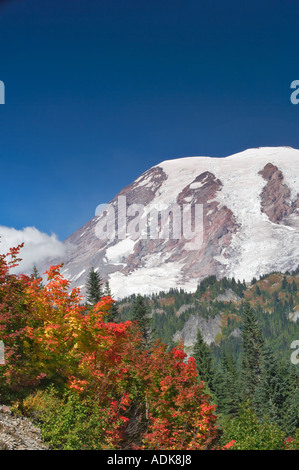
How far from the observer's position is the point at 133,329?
22.2 m

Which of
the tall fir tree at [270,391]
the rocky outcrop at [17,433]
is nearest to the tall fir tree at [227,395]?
the tall fir tree at [270,391]

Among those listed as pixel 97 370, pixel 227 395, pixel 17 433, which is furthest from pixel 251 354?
pixel 17 433

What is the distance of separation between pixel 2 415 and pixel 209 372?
46314 mm

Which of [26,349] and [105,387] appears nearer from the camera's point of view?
[26,349]

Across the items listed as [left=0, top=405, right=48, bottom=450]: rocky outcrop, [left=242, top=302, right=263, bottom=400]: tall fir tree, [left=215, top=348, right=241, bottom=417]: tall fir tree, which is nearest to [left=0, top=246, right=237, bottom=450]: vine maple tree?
[left=0, top=405, right=48, bottom=450]: rocky outcrop

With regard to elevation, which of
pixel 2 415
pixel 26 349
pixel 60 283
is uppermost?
pixel 60 283

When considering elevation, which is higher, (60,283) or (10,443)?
(60,283)

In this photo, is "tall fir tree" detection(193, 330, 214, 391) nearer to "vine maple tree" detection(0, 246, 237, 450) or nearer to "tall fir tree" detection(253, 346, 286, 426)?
"tall fir tree" detection(253, 346, 286, 426)

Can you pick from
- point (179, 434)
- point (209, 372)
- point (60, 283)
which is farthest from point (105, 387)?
point (209, 372)

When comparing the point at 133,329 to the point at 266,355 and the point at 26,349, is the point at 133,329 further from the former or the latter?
the point at 266,355

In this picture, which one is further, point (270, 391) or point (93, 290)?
point (270, 391)

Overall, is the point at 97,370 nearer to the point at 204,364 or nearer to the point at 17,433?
the point at 17,433

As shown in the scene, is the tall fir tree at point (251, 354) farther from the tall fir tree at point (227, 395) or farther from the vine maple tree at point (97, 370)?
the vine maple tree at point (97, 370)

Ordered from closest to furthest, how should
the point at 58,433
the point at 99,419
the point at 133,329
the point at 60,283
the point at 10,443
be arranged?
the point at 10,443 → the point at 58,433 → the point at 99,419 → the point at 60,283 → the point at 133,329
